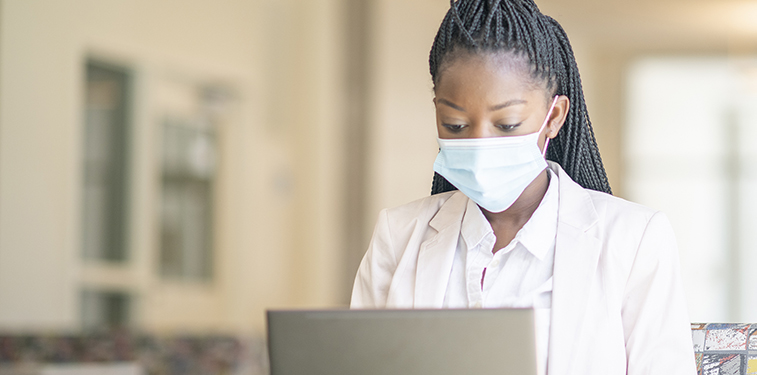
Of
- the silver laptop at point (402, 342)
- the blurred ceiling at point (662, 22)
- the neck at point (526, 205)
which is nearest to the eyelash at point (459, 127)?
the neck at point (526, 205)

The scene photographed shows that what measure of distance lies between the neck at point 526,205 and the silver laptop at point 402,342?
282mm

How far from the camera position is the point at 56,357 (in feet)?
10.6

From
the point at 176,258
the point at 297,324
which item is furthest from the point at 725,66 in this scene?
the point at 297,324

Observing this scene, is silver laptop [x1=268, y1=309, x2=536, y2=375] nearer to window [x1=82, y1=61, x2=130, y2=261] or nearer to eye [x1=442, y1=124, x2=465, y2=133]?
eye [x1=442, y1=124, x2=465, y2=133]

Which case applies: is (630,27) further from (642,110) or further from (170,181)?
(170,181)

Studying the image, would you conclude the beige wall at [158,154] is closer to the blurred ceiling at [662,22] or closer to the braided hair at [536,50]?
the blurred ceiling at [662,22]

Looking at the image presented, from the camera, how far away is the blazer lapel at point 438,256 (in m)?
1.01

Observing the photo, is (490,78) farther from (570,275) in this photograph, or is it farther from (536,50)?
(570,275)

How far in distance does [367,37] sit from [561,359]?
385 centimetres

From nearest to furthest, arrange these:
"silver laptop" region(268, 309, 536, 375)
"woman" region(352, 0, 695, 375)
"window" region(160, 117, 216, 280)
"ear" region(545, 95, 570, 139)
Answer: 1. "silver laptop" region(268, 309, 536, 375)
2. "woman" region(352, 0, 695, 375)
3. "ear" region(545, 95, 570, 139)
4. "window" region(160, 117, 216, 280)

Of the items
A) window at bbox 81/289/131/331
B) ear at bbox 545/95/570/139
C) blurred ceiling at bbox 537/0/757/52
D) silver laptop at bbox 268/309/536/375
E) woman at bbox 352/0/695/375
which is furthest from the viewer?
blurred ceiling at bbox 537/0/757/52

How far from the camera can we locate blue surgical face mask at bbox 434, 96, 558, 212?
996mm

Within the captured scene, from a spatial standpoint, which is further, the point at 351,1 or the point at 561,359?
the point at 351,1

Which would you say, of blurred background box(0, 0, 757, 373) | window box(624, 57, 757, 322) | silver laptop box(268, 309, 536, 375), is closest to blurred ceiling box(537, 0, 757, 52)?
blurred background box(0, 0, 757, 373)
